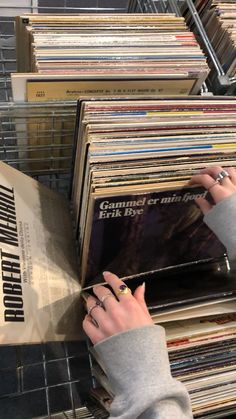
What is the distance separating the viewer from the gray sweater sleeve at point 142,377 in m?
0.65

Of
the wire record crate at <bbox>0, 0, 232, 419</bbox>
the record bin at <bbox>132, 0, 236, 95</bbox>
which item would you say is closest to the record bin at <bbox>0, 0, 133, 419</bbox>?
the wire record crate at <bbox>0, 0, 232, 419</bbox>

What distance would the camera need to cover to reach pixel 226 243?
0.78 metres

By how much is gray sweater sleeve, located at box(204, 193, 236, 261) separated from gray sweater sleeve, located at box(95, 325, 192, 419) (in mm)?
194

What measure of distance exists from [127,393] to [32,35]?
2.20 ft

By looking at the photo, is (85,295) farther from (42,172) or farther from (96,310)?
(42,172)

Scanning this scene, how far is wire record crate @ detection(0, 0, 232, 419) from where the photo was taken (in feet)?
2.92

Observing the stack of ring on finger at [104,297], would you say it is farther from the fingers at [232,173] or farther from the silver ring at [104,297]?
the fingers at [232,173]

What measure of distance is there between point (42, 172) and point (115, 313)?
18.4 inches

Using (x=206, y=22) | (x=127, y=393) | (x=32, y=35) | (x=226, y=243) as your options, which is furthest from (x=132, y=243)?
(x=206, y=22)

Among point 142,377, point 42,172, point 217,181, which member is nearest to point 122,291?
point 142,377

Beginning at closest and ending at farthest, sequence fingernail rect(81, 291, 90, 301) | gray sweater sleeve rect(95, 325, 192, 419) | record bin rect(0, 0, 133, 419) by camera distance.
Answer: gray sweater sleeve rect(95, 325, 192, 419) → fingernail rect(81, 291, 90, 301) → record bin rect(0, 0, 133, 419)

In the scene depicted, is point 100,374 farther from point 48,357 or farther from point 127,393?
point 48,357

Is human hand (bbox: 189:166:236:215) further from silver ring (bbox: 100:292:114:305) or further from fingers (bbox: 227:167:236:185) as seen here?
silver ring (bbox: 100:292:114:305)

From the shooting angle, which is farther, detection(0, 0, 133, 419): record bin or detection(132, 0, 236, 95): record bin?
detection(0, 0, 133, 419): record bin
